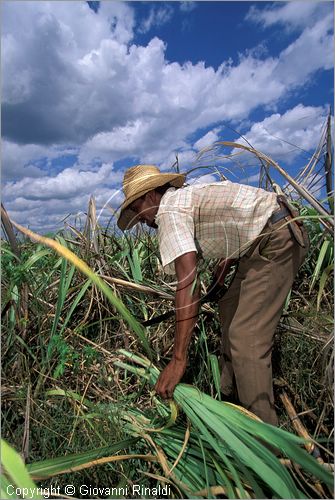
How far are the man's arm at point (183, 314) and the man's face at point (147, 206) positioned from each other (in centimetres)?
40

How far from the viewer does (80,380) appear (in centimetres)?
230

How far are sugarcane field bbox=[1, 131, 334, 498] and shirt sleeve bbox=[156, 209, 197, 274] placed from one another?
1.03 feet

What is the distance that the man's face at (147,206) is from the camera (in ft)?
6.90

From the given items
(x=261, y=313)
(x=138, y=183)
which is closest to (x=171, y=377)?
(x=261, y=313)

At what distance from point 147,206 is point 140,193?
0.08 meters

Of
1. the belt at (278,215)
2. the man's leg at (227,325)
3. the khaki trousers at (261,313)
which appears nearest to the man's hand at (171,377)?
the khaki trousers at (261,313)

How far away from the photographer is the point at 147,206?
212cm

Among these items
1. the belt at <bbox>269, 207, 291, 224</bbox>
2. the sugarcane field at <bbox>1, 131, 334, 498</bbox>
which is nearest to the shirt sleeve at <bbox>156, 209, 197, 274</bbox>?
the sugarcane field at <bbox>1, 131, 334, 498</bbox>

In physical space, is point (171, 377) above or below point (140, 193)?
below

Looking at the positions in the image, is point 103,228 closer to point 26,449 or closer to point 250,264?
A: point 250,264

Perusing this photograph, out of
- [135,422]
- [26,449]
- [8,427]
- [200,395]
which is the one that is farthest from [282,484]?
[8,427]

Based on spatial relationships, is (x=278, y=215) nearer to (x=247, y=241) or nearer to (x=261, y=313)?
(x=247, y=241)

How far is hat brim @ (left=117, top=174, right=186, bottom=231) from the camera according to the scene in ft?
6.79

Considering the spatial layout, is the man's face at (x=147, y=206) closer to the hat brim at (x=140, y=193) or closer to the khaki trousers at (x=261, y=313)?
the hat brim at (x=140, y=193)
